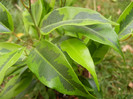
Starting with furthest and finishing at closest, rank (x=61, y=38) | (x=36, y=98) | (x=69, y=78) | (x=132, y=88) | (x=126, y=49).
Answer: (x=126, y=49) < (x=132, y=88) < (x=36, y=98) < (x=61, y=38) < (x=69, y=78)

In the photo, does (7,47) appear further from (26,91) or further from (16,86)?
(26,91)

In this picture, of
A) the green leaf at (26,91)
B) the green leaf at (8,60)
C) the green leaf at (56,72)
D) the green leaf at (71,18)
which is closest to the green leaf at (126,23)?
the green leaf at (71,18)

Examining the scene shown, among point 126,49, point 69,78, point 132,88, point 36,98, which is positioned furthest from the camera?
point 126,49

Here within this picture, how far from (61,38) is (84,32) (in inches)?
4.5

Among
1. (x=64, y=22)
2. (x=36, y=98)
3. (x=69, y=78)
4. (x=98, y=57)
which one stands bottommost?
(x=36, y=98)

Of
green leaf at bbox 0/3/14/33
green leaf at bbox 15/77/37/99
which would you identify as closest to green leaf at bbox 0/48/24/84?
green leaf at bbox 0/3/14/33

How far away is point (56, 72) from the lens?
1.37 ft

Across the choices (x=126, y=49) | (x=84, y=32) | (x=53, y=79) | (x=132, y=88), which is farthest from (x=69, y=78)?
(x=126, y=49)

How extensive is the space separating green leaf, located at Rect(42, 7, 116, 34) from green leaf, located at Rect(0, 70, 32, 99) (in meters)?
0.27

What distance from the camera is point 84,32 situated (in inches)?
19.3

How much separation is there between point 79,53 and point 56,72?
0.10 meters

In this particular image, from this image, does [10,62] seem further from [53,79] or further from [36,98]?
[36,98]

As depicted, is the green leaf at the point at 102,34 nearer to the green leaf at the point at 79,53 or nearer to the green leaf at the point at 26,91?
the green leaf at the point at 79,53

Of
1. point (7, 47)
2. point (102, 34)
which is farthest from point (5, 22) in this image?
point (102, 34)
